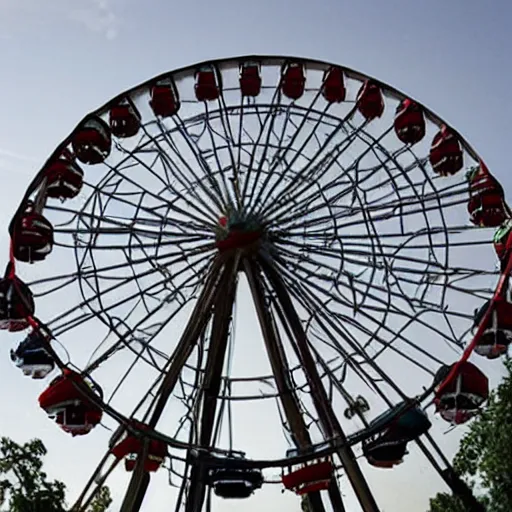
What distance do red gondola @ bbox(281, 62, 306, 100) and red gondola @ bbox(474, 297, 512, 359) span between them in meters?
5.74

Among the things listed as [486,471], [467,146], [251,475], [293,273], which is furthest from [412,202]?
[486,471]

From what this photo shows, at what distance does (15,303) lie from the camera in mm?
13094

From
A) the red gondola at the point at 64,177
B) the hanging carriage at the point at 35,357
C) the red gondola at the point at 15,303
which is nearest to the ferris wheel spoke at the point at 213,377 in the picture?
the hanging carriage at the point at 35,357

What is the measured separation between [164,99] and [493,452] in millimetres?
12402

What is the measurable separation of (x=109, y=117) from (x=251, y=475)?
6914 millimetres

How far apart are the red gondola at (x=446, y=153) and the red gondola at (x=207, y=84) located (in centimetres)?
428

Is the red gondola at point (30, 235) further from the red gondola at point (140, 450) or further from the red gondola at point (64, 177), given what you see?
the red gondola at point (140, 450)

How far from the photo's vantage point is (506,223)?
14.0 m

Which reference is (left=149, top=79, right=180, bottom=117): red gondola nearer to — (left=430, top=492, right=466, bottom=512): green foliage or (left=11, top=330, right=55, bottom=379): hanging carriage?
(left=11, top=330, right=55, bottom=379): hanging carriage

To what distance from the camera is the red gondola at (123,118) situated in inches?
575

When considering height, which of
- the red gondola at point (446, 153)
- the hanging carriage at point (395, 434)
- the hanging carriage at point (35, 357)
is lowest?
the hanging carriage at point (395, 434)

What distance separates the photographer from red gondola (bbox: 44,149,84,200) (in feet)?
46.1

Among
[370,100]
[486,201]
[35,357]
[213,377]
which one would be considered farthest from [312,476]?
[370,100]

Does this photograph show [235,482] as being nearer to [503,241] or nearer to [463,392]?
[463,392]
